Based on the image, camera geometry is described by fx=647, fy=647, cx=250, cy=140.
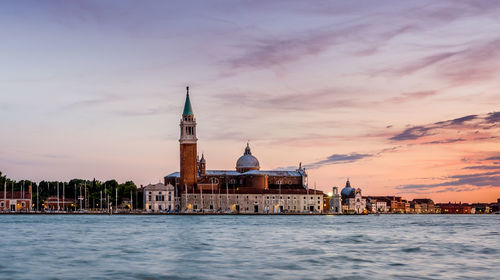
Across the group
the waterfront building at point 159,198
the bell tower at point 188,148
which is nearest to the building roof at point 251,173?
the waterfront building at point 159,198

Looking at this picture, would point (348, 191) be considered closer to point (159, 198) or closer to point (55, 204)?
point (159, 198)

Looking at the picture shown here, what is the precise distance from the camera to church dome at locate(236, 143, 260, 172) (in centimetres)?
13625

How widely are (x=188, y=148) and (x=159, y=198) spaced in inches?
508

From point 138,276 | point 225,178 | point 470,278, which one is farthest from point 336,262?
point 225,178

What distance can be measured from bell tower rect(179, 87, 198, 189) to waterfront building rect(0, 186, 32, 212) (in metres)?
30.1

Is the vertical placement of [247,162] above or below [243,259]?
above

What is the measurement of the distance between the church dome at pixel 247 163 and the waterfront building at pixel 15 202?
42.6 meters

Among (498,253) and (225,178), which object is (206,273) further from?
(225,178)

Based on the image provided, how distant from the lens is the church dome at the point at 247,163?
136 m

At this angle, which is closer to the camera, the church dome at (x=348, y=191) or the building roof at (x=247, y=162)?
the building roof at (x=247, y=162)

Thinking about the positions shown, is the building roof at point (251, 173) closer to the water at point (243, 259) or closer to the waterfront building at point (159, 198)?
the waterfront building at point (159, 198)

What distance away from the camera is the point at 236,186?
133m

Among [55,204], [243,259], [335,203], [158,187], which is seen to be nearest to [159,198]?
[158,187]

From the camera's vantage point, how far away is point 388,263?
93.9 ft
